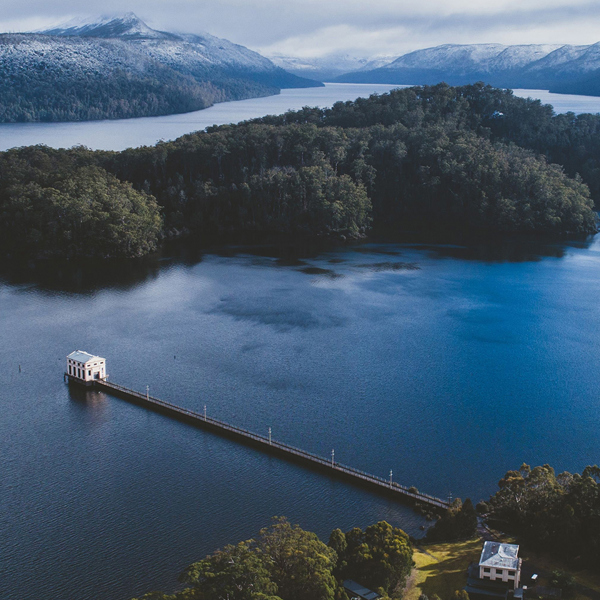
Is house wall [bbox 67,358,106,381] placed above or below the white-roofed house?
above

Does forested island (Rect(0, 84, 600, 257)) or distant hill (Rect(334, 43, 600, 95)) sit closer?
forested island (Rect(0, 84, 600, 257))

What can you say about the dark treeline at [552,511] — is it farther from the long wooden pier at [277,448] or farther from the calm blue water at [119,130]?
the calm blue water at [119,130]

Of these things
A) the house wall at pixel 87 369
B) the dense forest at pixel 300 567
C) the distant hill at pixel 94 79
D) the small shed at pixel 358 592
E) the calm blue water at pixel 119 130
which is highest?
the distant hill at pixel 94 79

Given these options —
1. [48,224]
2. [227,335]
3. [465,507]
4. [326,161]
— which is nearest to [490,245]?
[326,161]

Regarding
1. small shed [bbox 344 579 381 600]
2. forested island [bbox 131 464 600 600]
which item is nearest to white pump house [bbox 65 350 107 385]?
forested island [bbox 131 464 600 600]

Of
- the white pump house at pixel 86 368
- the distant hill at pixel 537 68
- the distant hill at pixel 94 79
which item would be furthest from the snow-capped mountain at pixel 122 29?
the white pump house at pixel 86 368

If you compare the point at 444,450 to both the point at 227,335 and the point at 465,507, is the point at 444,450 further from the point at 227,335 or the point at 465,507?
the point at 227,335

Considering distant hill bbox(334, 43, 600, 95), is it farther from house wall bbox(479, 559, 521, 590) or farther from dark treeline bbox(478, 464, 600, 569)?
house wall bbox(479, 559, 521, 590)
